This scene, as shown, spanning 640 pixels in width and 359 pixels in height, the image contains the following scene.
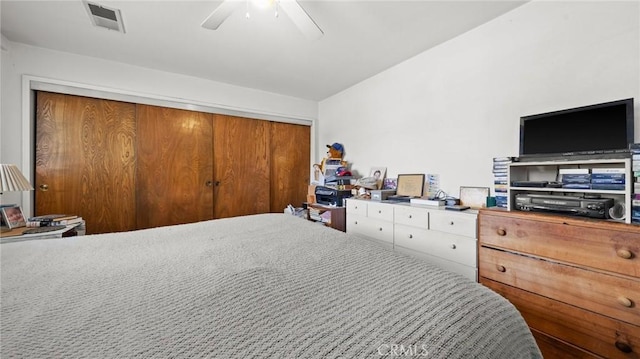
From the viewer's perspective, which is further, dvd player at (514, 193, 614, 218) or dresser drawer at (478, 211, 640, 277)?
dvd player at (514, 193, 614, 218)

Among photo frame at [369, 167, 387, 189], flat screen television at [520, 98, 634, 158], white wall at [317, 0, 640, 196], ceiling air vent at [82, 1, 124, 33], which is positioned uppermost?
ceiling air vent at [82, 1, 124, 33]

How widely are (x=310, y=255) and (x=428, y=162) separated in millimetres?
1887

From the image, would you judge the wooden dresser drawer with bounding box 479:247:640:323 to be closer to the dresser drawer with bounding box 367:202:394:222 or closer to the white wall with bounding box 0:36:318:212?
the dresser drawer with bounding box 367:202:394:222

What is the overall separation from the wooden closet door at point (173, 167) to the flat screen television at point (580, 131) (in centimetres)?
338

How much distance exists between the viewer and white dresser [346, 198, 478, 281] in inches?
69.1

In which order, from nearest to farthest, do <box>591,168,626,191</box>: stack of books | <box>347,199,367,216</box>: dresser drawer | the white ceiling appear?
<box>591,168,626,191</box>: stack of books < the white ceiling < <box>347,199,367,216</box>: dresser drawer

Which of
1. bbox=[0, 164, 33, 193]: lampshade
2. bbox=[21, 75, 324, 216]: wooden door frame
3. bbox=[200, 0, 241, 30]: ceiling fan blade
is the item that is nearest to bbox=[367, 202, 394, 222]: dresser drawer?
bbox=[200, 0, 241, 30]: ceiling fan blade

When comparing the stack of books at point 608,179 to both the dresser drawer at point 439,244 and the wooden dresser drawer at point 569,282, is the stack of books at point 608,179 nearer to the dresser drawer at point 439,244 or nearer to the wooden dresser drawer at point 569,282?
the wooden dresser drawer at point 569,282

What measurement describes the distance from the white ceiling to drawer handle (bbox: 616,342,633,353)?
221 centimetres

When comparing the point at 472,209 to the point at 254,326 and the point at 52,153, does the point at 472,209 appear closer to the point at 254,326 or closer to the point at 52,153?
the point at 254,326

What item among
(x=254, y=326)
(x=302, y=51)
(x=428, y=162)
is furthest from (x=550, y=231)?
(x=302, y=51)

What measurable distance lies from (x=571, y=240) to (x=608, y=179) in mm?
390

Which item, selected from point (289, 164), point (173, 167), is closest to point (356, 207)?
point (289, 164)

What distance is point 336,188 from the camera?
3104 millimetres
